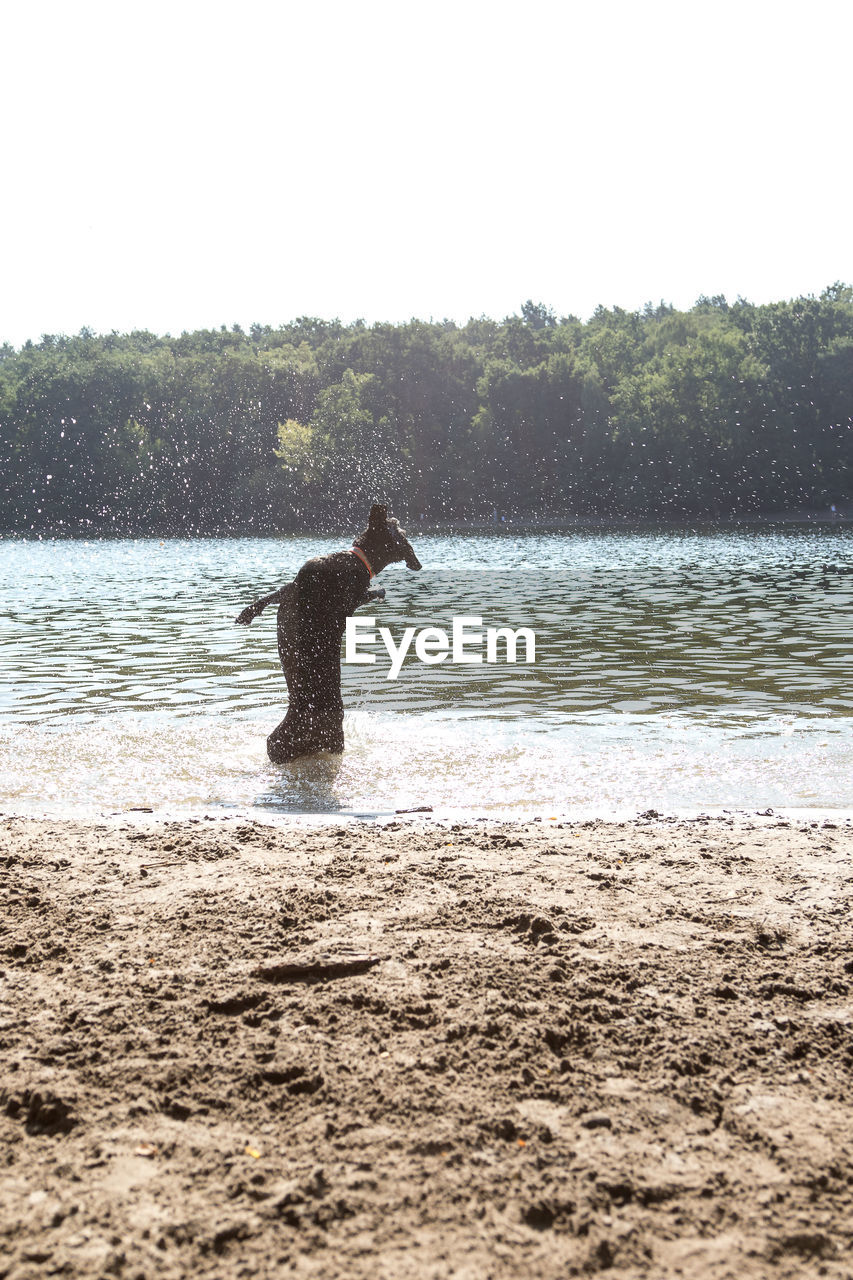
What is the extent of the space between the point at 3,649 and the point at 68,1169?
15.4 meters

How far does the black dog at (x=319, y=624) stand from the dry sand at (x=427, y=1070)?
335 centimetres

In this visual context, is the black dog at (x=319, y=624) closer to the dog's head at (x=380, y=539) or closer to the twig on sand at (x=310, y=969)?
the dog's head at (x=380, y=539)

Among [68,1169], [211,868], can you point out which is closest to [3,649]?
[211,868]

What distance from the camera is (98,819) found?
678 cm

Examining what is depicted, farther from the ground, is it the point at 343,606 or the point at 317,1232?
the point at 343,606

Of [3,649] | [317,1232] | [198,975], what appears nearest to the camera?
[317,1232]

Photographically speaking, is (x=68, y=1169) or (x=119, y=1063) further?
(x=119, y=1063)

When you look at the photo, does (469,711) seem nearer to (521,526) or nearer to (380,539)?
(380,539)

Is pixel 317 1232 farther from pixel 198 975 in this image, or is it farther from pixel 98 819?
pixel 98 819

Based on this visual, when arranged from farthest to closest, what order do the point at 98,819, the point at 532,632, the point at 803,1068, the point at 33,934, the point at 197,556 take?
the point at 197,556, the point at 532,632, the point at 98,819, the point at 33,934, the point at 803,1068
